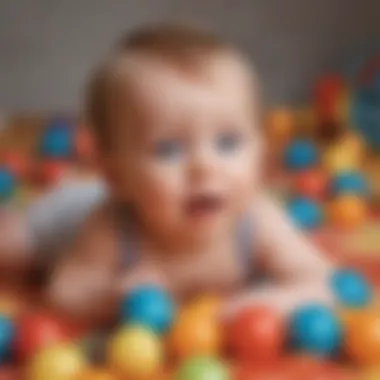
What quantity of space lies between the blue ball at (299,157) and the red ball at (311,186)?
52mm

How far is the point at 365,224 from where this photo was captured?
1.18 metres

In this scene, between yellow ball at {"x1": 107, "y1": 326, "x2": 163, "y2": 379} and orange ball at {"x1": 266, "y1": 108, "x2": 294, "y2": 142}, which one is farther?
orange ball at {"x1": 266, "y1": 108, "x2": 294, "y2": 142}

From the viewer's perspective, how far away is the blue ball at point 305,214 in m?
1.17

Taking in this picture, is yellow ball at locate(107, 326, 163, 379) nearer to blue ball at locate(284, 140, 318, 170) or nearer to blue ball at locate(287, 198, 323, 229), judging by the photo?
blue ball at locate(287, 198, 323, 229)

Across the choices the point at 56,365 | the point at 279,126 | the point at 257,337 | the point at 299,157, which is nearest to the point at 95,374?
the point at 56,365

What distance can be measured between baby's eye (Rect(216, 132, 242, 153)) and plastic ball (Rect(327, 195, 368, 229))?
11.8 inches

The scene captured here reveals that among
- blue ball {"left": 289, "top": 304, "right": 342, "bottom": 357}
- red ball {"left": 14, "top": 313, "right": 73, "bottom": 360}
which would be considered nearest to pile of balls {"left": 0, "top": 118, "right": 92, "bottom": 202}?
red ball {"left": 14, "top": 313, "right": 73, "bottom": 360}

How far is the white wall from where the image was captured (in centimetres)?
167

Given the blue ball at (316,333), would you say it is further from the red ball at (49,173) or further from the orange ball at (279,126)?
the orange ball at (279,126)

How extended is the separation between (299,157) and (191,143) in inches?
20.0

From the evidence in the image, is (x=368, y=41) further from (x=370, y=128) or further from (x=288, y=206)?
(x=288, y=206)

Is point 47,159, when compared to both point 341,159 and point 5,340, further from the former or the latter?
point 5,340

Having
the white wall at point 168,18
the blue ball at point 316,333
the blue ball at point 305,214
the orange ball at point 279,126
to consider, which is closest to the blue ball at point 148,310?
the blue ball at point 316,333

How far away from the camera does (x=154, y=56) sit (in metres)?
0.93
